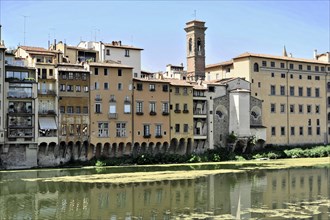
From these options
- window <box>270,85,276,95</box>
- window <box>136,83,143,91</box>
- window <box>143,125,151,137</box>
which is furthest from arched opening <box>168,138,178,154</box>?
window <box>270,85,276,95</box>

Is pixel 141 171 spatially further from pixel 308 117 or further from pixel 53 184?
pixel 308 117

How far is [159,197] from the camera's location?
3575cm

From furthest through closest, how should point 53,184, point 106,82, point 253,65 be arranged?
point 253,65, point 106,82, point 53,184

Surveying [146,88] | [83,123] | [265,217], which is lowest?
[265,217]

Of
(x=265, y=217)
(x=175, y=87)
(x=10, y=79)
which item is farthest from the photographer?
(x=175, y=87)

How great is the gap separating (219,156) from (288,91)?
17834 millimetres

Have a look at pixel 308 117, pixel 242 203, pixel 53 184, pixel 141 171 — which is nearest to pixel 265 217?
pixel 242 203

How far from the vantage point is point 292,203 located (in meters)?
32.8

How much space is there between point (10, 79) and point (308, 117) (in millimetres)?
44136

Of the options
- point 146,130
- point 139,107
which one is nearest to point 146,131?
point 146,130

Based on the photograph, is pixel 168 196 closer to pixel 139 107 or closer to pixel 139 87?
pixel 139 107

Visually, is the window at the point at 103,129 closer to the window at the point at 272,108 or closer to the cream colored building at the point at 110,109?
the cream colored building at the point at 110,109

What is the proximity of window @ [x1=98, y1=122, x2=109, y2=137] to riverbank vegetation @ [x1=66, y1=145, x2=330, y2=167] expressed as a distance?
104 inches

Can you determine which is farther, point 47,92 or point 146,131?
point 146,131
